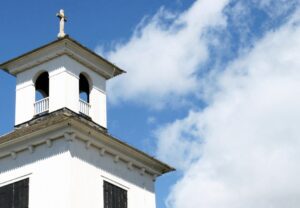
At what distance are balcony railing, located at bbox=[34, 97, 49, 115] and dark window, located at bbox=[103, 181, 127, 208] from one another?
4248mm

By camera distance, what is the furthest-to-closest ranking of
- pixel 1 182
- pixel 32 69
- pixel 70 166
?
1. pixel 32 69
2. pixel 1 182
3. pixel 70 166

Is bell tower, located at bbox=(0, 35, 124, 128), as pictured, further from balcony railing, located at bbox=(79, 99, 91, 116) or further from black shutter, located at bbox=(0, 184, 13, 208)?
black shutter, located at bbox=(0, 184, 13, 208)

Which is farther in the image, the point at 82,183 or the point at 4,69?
the point at 4,69

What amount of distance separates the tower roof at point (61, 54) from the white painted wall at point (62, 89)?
0.20 meters

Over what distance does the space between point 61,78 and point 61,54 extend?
1.14m

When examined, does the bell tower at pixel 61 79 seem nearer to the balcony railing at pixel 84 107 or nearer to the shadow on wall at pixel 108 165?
the balcony railing at pixel 84 107

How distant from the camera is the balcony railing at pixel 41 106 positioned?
110ft

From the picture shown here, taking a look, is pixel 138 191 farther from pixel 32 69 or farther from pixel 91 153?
pixel 32 69

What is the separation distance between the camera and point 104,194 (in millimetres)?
31953

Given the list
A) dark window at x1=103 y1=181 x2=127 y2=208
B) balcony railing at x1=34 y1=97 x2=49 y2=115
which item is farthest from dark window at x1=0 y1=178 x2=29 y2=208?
balcony railing at x1=34 y1=97 x2=49 y2=115

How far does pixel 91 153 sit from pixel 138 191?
10.9 ft

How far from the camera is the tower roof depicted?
3391 cm

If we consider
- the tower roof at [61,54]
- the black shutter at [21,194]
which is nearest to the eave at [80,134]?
the black shutter at [21,194]

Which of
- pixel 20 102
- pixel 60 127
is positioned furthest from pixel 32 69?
pixel 60 127
